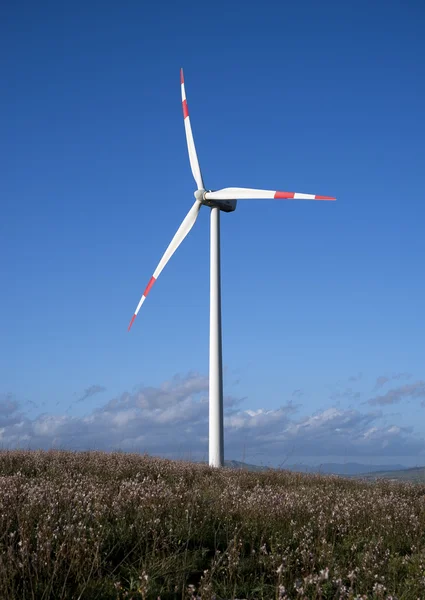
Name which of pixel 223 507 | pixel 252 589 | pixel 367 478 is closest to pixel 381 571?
pixel 252 589

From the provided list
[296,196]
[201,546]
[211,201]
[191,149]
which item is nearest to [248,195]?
[211,201]

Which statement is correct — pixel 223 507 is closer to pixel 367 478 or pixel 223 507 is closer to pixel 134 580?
pixel 134 580

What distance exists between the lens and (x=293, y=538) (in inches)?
269

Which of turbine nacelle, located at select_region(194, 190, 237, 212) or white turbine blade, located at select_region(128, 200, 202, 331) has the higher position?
turbine nacelle, located at select_region(194, 190, 237, 212)

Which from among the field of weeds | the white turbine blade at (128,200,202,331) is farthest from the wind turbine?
the field of weeds

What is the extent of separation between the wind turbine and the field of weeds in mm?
10576

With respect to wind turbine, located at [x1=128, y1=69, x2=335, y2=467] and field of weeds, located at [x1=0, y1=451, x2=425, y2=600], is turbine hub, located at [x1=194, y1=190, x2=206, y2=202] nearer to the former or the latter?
wind turbine, located at [x1=128, y1=69, x2=335, y2=467]

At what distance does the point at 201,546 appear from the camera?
6.74 metres

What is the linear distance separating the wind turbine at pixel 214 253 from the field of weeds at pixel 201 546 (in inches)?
416

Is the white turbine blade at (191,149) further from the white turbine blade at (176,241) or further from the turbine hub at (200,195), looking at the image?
the white turbine blade at (176,241)

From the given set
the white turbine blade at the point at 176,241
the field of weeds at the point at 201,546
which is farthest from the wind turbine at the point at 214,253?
the field of weeds at the point at 201,546

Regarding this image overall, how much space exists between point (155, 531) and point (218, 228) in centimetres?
1741

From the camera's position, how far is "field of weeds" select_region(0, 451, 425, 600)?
5.26 metres

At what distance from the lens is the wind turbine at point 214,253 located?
2044 centimetres
